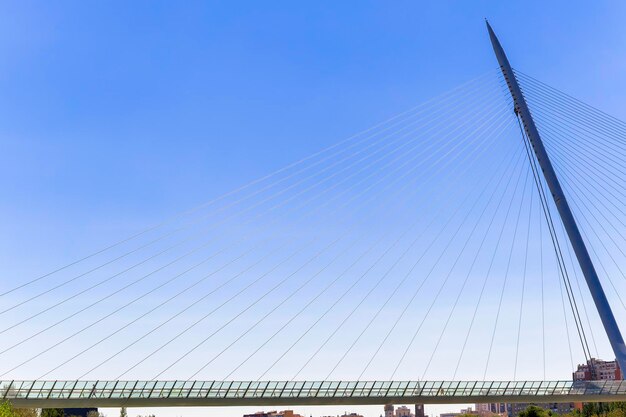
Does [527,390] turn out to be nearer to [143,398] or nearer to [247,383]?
[247,383]

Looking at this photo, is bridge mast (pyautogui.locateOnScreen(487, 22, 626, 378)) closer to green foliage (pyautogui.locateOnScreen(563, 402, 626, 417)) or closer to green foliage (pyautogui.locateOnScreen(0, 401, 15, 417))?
green foliage (pyautogui.locateOnScreen(563, 402, 626, 417))

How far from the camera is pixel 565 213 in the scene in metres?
56.2

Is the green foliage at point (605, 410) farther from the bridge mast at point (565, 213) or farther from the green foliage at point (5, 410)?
the green foliage at point (5, 410)

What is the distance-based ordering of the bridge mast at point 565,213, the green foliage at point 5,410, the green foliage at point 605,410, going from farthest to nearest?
the green foliage at point 605,410
the bridge mast at point 565,213
the green foliage at point 5,410

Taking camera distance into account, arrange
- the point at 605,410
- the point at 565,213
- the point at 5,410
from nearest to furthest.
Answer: the point at 5,410 < the point at 565,213 < the point at 605,410

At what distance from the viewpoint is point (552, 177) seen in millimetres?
57500

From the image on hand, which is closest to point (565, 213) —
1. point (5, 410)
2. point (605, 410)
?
point (5, 410)

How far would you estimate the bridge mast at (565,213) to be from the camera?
170ft

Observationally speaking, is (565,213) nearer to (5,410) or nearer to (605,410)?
(5,410)

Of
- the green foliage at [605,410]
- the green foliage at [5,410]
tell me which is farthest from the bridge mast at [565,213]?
the green foliage at [5,410]

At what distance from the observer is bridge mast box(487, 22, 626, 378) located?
51844 mm

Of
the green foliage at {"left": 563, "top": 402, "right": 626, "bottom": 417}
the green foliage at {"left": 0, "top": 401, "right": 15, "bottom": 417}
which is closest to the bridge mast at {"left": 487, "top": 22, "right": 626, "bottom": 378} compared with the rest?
the green foliage at {"left": 563, "top": 402, "right": 626, "bottom": 417}

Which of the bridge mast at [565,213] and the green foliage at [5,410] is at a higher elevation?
the bridge mast at [565,213]

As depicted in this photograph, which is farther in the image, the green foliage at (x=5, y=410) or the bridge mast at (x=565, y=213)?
the bridge mast at (x=565, y=213)
